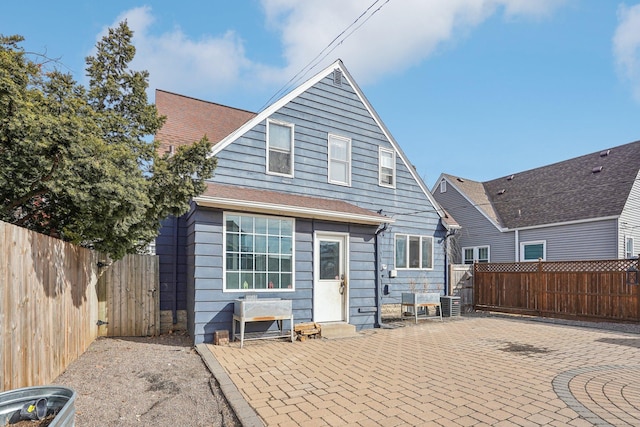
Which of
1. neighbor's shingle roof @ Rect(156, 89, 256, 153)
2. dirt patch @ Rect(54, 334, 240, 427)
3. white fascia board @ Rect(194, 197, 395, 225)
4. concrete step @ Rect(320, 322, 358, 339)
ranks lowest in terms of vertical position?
concrete step @ Rect(320, 322, 358, 339)

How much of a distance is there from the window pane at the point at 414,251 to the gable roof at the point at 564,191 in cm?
859

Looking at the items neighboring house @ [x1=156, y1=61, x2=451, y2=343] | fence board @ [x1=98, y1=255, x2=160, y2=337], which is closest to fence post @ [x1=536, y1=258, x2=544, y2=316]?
neighboring house @ [x1=156, y1=61, x2=451, y2=343]

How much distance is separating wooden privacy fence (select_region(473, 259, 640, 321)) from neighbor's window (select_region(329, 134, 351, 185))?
708 centimetres

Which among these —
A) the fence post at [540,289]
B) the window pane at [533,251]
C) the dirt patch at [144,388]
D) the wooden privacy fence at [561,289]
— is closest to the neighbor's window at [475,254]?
the window pane at [533,251]

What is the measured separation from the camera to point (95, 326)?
24.3ft

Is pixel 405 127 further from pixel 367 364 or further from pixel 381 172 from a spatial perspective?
pixel 367 364

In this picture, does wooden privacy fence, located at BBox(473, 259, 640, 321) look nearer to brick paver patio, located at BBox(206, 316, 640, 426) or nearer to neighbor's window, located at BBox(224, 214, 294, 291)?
brick paver patio, located at BBox(206, 316, 640, 426)

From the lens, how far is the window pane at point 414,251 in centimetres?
1211

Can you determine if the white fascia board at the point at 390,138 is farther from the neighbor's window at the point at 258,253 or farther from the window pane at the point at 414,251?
the neighbor's window at the point at 258,253

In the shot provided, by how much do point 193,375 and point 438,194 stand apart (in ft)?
65.9

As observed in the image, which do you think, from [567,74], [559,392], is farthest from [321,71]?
[559,392]

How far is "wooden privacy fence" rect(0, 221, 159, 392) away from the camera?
341 centimetres

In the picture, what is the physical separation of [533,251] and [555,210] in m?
2.20

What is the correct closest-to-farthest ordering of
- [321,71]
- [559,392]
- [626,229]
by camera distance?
[559,392], [321,71], [626,229]
